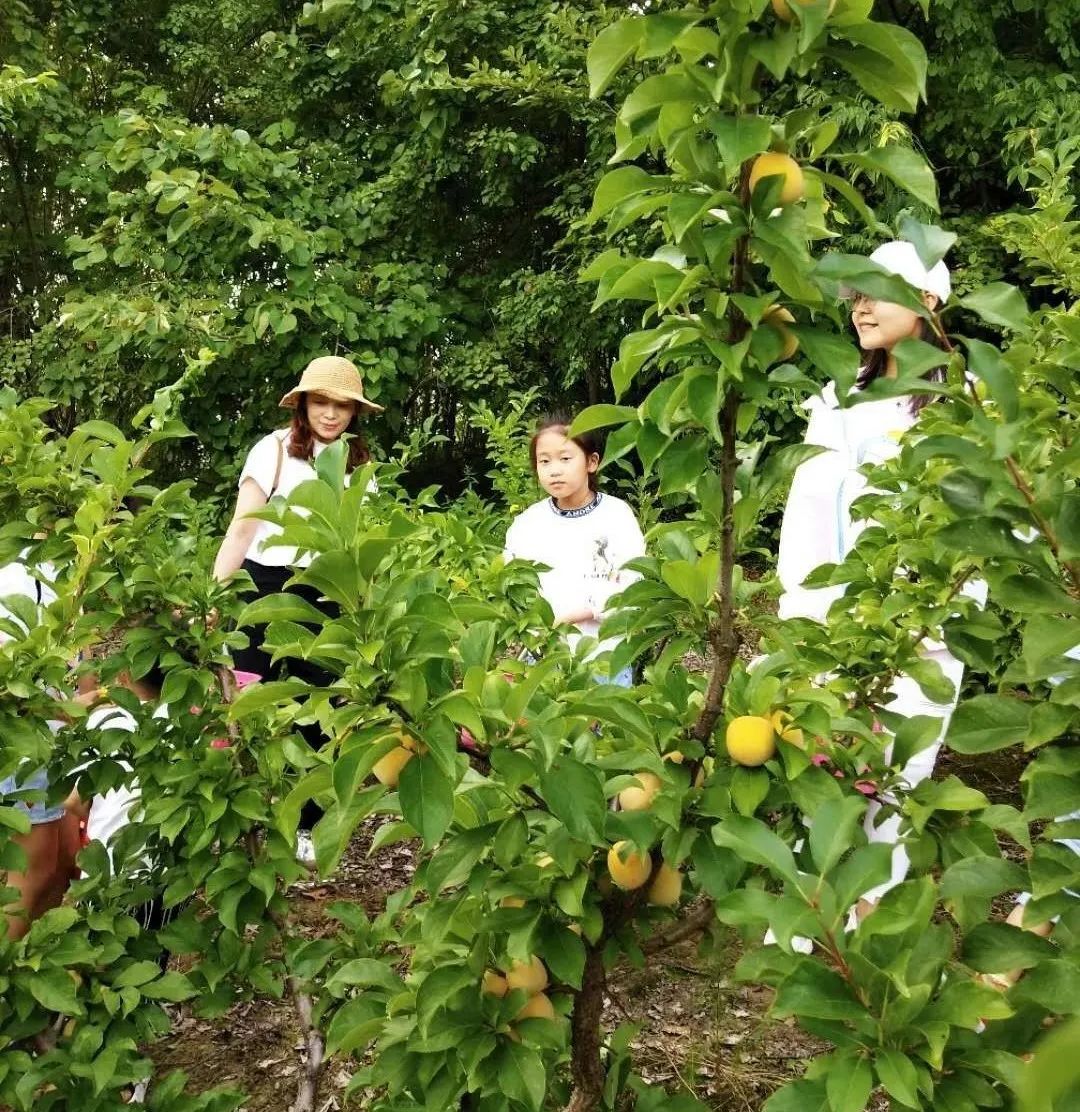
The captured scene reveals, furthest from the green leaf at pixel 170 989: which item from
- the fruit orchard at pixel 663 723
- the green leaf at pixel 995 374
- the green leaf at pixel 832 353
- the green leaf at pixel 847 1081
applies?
the green leaf at pixel 995 374

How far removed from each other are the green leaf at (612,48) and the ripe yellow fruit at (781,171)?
0.16m

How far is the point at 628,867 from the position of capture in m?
1.15

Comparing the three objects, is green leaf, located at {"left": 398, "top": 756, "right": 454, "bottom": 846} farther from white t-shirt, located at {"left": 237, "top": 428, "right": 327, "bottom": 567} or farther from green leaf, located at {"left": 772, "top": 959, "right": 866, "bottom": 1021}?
white t-shirt, located at {"left": 237, "top": 428, "right": 327, "bottom": 567}

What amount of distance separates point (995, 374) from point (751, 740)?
0.45 meters

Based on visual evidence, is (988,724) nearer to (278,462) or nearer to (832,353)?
(832,353)

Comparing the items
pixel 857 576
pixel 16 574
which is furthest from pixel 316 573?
pixel 16 574

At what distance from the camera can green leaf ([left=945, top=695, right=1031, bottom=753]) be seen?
0.97 metres

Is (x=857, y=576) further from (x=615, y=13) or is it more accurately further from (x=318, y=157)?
(x=318, y=157)

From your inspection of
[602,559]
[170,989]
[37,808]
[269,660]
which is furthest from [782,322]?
[269,660]

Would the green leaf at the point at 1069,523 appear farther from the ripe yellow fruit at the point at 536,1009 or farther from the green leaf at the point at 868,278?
the ripe yellow fruit at the point at 536,1009

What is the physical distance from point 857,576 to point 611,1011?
1.79 metres

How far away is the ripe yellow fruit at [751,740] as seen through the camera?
1.07 m

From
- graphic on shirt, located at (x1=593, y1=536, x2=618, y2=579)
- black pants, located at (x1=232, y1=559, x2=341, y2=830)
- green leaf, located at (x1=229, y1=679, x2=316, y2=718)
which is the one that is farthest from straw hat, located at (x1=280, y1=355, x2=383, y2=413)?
green leaf, located at (x1=229, y1=679, x2=316, y2=718)

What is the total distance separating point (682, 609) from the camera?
45.6 inches
